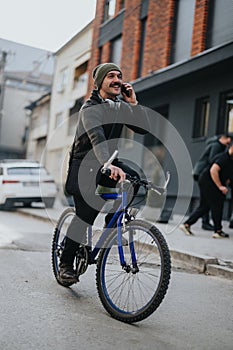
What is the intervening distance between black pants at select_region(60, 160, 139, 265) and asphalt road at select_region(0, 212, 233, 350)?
0.41 m

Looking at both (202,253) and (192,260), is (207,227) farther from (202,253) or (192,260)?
(192,260)

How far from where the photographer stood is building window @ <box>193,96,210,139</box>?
14133 millimetres

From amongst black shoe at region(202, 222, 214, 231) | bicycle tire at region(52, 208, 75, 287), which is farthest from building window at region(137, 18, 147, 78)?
bicycle tire at region(52, 208, 75, 287)

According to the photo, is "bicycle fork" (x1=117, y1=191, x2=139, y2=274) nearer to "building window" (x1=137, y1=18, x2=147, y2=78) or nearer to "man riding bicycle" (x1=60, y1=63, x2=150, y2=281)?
"man riding bicycle" (x1=60, y1=63, x2=150, y2=281)

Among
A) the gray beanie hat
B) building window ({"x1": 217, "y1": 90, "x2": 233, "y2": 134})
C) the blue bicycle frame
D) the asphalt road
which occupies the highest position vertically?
building window ({"x1": 217, "y1": 90, "x2": 233, "y2": 134})

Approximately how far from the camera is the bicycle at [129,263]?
3480 mm

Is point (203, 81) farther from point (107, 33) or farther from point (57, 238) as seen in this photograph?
point (57, 238)

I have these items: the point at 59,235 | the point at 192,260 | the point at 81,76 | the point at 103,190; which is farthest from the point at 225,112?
the point at 81,76

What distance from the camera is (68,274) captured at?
4.29m

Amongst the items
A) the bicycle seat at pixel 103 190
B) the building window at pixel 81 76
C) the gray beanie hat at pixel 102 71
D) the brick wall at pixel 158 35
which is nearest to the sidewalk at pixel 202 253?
the bicycle seat at pixel 103 190

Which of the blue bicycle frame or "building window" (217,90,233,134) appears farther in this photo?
"building window" (217,90,233,134)

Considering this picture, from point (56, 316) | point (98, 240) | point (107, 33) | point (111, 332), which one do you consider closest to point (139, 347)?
point (111, 332)

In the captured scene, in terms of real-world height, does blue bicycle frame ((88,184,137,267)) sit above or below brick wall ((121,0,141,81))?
below

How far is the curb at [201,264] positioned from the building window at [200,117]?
799 centimetres
